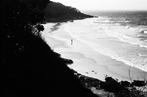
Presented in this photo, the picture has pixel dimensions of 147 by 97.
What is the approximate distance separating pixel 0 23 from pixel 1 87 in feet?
9.00

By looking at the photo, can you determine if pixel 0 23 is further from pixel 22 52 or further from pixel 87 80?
pixel 87 80

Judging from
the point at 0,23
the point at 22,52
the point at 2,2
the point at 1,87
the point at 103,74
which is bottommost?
the point at 103,74

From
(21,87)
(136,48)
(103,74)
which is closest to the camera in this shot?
(21,87)

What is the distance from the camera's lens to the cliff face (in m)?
11.6

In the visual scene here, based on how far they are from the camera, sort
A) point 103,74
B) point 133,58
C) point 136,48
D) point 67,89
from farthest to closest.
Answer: point 136,48 < point 133,58 < point 103,74 < point 67,89

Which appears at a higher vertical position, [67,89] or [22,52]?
[22,52]

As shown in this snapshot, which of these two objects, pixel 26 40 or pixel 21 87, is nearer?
pixel 21 87

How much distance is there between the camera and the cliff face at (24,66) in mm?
11617

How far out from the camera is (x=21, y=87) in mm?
11898

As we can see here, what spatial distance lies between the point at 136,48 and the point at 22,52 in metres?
30.7

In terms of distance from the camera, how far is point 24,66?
13.5m

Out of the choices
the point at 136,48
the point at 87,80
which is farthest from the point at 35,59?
the point at 136,48

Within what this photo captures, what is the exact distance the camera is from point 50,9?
115m

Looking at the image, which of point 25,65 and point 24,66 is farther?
point 25,65
